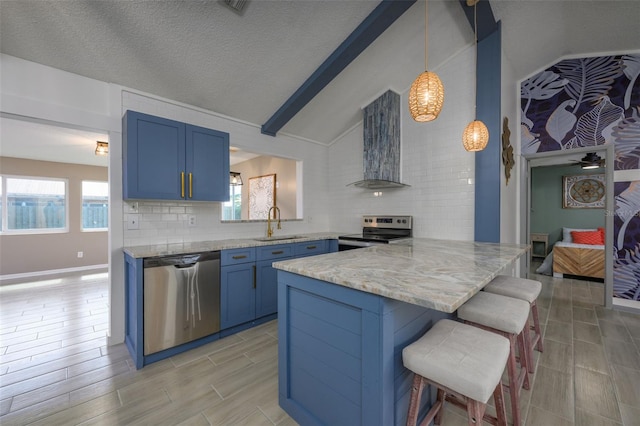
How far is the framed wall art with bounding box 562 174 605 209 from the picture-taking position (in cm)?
543

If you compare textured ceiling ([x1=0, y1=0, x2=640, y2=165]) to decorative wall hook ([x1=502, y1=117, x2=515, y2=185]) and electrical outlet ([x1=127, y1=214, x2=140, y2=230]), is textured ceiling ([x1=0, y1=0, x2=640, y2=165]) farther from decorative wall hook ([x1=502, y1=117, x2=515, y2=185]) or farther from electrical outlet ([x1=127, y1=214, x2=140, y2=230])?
electrical outlet ([x1=127, y1=214, x2=140, y2=230])

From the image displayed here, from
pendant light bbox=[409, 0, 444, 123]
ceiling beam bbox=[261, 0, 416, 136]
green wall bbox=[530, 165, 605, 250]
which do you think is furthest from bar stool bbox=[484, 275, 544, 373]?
green wall bbox=[530, 165, 605, 250]

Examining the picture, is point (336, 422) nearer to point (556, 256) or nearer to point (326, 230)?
point (326, 230)

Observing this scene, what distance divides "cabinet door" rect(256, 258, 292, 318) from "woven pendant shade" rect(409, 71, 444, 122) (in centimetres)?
212

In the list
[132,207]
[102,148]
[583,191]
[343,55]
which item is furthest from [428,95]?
[583,191]

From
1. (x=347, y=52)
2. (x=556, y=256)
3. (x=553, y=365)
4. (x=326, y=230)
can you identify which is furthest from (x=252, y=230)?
(x=556, y=256)

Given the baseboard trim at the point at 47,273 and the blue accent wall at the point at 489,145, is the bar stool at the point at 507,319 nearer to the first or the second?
the blue accent wall at the point at 489,145

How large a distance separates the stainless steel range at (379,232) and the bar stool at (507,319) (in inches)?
68.9

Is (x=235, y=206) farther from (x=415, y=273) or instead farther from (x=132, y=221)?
(x=415, y=273)

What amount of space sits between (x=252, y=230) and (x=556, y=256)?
17.8ft

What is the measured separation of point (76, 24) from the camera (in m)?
1.93

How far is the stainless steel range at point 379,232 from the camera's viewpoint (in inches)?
137

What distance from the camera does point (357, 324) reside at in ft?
3.93

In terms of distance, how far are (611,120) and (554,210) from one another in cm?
343
